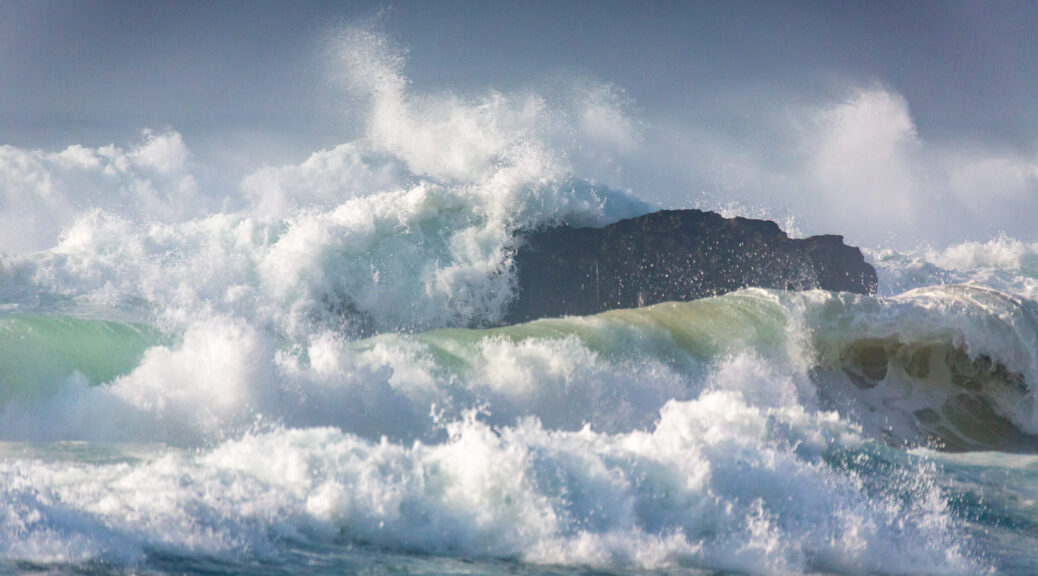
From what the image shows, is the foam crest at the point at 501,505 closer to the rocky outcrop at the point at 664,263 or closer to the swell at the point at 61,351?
the swell at the point at 61,351

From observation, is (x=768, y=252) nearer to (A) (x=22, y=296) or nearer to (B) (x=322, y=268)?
(B) (x=322, y=268)

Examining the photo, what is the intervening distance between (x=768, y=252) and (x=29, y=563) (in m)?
15.4

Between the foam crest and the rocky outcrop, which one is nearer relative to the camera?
the foam crest

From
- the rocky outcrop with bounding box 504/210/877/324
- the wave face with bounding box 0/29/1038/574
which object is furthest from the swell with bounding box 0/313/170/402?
the rocky outcrop with bounding box 504/210/877/324

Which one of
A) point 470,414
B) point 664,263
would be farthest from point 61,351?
point 664,263

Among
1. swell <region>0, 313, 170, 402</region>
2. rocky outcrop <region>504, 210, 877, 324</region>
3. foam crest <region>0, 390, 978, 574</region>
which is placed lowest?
foam crest <region>0, 390, 978, 574</region>

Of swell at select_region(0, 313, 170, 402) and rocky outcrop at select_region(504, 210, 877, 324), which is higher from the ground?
rocky outcrop at select_region(504, 210, 877, 324)

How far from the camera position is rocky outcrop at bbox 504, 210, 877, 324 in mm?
16594

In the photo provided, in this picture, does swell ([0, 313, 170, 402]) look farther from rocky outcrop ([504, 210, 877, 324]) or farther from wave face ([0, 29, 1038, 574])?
rocky outcrop ([504, 210, 877, 324])

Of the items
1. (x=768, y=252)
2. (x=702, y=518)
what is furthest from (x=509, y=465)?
(x=768, y=252)

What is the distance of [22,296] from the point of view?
1336 centimetres

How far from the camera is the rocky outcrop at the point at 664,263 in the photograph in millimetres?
16594

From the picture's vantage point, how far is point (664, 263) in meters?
17.1

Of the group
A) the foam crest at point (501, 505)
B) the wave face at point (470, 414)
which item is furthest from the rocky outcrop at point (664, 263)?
the foam crest at point (501, 505)
